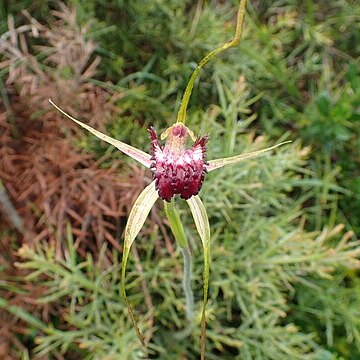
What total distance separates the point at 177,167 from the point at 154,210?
0.65 m

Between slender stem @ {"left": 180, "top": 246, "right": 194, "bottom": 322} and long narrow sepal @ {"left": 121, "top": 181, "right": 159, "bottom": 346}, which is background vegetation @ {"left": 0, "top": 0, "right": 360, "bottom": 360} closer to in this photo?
slender stem @ {"left": 180, "top": 246, "right": 194, "bottom": 322}

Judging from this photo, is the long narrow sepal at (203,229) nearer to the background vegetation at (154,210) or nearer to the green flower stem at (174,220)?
the green flower stem at (174,220)

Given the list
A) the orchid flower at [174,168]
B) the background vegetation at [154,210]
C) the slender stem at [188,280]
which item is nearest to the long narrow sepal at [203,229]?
the orchid flower at [174,168]

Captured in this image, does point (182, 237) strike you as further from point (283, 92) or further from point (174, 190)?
point (283, 92)

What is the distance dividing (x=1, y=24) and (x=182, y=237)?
94 centimetres

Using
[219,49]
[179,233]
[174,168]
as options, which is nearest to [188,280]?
[179,233]

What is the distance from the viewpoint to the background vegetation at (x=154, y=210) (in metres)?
1.49

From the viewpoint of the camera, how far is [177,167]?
2.94 feet

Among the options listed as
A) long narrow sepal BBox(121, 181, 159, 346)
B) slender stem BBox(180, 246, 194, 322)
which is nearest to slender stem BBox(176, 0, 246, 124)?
long narrow sepal BBox(121, 181, 159, 346)

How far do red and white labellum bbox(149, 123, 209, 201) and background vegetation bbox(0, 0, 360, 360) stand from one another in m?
0.56

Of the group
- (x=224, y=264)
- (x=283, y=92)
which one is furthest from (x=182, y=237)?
(x=283, y=92)

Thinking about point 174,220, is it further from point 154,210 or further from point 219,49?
point 154,210

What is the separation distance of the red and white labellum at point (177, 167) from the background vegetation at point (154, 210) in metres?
0.56

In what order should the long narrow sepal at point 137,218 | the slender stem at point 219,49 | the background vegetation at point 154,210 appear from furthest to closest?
the background vegetation at point 154,210 < the long narrow sepal at point 137,218 < the slender stem at point 219,49
